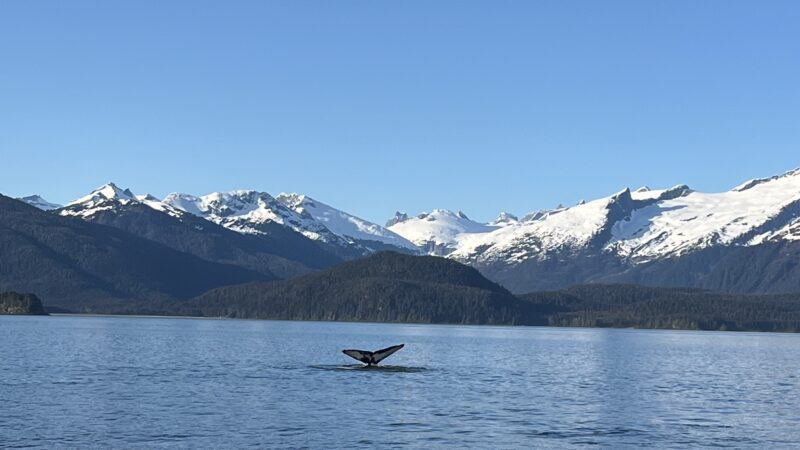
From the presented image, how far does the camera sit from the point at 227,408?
10162 cm

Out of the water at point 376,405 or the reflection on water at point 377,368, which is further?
the reflection on water at point 377,368

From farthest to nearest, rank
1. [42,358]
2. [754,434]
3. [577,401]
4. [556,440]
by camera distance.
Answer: [42,358] < [577,401] < [754,434] < [556,440]

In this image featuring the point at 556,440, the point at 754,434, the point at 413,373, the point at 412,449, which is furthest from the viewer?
the point at 413,373

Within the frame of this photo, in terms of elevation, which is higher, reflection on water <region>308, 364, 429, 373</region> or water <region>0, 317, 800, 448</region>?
reflection on water <region>308, 364, 429, 373</region>

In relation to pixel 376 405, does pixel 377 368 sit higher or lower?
higher

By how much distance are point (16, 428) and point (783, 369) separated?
5295 inches

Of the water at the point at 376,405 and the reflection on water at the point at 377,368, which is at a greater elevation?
the reflection on water at the point at 377,368

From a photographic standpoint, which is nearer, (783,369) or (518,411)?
(518,411)

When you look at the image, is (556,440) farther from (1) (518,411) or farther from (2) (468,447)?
(1) (518,411)

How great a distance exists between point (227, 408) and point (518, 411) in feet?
82.1

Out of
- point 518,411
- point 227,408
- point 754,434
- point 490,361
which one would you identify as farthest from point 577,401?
point 490,361

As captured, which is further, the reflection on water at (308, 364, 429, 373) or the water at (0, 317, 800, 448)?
the reflection on water at (308, 364, 429, 373)

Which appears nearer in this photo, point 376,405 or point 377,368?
point 376,405

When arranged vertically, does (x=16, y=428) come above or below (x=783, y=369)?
below
